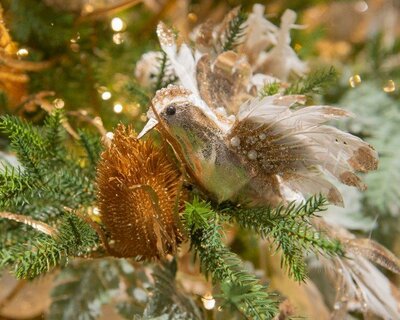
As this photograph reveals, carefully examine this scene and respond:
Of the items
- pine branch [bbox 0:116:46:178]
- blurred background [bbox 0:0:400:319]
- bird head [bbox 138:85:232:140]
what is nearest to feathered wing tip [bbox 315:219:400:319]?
blurred background [bbox 0:0:400:319]

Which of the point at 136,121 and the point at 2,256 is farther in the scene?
the point at 136,121

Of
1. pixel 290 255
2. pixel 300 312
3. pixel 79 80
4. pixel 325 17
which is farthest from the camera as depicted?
pixel 325 17

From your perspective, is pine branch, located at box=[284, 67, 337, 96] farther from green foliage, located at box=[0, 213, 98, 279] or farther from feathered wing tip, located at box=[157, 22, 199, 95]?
green foliage, located at box=[0, 213, 98, 279]

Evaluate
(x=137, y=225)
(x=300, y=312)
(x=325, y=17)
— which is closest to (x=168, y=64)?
(x=137, y=225)

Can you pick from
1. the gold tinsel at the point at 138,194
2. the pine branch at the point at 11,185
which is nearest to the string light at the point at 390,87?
the gold tinsel at the point at 138,194

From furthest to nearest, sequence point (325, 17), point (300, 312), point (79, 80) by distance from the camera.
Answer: point (325, 17) < point (79, 80) < point (300, 312)

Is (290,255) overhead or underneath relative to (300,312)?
overhead

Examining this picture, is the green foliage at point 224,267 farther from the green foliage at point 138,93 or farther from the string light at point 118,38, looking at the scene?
the string light at point 118,38

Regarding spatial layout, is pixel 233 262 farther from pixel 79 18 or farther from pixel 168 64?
pixel 79 18
